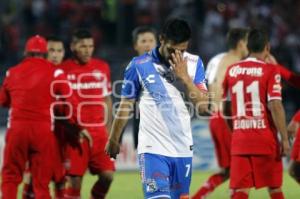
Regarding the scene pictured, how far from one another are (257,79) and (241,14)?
13.1 metres

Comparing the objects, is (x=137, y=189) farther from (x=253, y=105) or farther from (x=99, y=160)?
(x=253, y=105)

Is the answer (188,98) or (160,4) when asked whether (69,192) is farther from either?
(160,4)

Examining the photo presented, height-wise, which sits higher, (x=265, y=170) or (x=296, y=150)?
(x=296, y=150)

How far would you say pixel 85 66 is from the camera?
12.1m

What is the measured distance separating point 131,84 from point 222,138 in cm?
456

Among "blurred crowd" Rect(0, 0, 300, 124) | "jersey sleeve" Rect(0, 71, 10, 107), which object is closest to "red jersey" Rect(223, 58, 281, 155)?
"jersey sleeve" Rect(0, 71, 10, 107)

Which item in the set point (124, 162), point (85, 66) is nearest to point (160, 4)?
point (124, 162)

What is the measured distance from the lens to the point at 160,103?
8500mm

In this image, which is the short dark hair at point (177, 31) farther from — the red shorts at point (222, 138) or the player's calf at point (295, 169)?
the red shorts at point (222, 138)

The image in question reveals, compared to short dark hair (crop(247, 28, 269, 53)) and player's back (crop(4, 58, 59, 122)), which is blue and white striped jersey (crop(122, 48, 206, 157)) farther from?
player's back (crop(4, 58, 59, 122))

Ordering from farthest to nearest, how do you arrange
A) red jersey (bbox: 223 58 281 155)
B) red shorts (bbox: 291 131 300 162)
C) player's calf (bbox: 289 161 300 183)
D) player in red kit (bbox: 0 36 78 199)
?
player's calf (bbox: 289 161 300 183)
red shorts (bbox: 291 131 300 162)
player in red kit (bbox: 0 36 78 199)
red jersey (bbox: 223 58 281 155)

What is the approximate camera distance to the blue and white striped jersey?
334 inches

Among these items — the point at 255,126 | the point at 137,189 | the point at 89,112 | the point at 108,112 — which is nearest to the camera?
the point at 255,126

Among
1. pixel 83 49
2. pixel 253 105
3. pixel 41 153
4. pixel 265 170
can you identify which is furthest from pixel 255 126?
pixel 83 49
